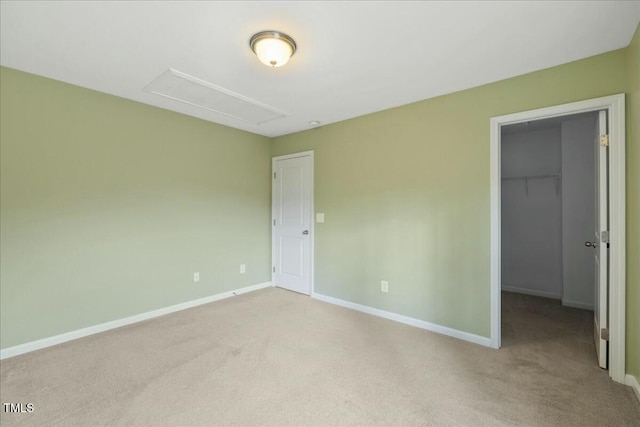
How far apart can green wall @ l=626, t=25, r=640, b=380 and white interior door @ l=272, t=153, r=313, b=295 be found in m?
3.18

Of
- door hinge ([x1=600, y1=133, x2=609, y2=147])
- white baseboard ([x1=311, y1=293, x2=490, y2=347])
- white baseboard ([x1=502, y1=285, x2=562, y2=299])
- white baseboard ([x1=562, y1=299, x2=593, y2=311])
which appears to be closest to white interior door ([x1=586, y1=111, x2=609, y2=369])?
door hinge ([x1=600, y1=133, x2=609, y2=147])

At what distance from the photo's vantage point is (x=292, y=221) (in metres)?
4.40

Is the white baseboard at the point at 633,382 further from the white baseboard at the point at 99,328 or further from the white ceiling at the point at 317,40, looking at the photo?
the white baseboard at the point at 99,328

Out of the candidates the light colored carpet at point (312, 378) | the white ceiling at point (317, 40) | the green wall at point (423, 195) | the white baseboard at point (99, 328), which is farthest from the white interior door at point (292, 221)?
the white ceiling at point (317, 40)

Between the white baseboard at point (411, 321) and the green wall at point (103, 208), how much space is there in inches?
59.2

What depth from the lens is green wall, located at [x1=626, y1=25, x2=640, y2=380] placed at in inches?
73.9

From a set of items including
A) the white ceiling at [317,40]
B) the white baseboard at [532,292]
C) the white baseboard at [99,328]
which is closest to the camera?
the white ceiling at [317,40]

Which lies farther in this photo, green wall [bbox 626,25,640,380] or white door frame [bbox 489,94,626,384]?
white door frame [bbox 489,94,626,384]

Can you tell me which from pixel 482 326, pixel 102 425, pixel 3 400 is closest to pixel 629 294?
pixel 482 326

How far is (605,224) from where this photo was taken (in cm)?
212

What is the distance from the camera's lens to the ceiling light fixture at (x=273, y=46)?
6.25 ft

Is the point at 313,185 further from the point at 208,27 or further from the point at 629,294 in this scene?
the point at 629,294

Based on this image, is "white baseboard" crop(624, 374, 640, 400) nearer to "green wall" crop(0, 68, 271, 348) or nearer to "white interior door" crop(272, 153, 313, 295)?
"white interior door" crop(272, 153, 313, 295)

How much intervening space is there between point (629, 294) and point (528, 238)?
2596 millimetres
